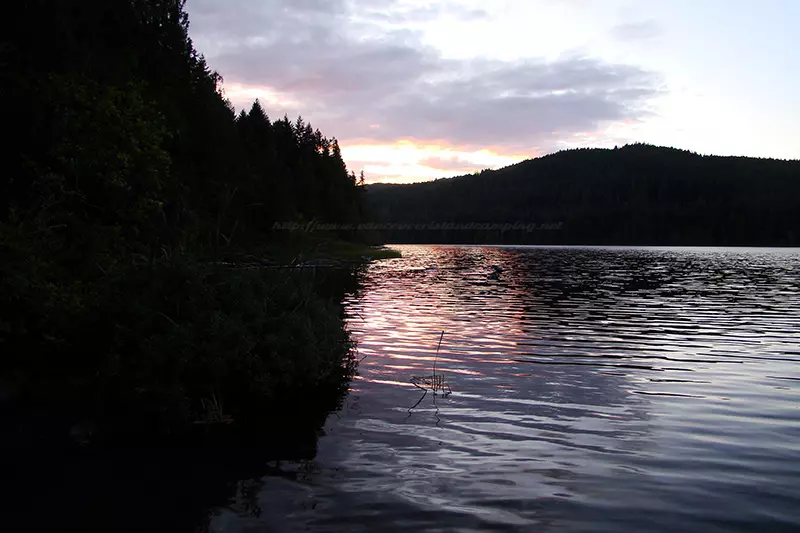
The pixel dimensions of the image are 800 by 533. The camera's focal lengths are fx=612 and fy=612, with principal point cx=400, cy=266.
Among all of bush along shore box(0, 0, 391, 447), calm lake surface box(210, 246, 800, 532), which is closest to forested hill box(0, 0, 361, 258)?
bush along shore box(0, 0, 391, 447)

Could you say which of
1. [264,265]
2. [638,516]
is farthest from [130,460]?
[638,516]

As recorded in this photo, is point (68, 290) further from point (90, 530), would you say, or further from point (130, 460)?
point (90, 530)

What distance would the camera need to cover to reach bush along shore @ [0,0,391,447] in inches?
484

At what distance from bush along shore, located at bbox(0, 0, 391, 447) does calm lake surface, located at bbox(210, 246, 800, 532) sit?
6.92 ft

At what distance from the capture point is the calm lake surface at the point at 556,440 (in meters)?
8.59

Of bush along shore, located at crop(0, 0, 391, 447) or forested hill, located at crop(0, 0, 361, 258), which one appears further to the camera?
forested hill, located at crop(0, 0, 361, 258)

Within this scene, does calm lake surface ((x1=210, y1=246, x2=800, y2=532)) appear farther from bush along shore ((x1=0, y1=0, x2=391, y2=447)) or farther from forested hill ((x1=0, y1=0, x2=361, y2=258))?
forested hill ((x1=0, y1=0, x2=361, y2=258))

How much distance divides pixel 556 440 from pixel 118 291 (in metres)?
9.76

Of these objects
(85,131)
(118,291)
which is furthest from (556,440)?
(85,131)

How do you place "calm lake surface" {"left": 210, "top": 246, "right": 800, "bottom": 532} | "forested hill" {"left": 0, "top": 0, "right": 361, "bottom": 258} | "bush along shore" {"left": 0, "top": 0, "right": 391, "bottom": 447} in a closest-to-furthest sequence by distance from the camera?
"calm lake surface" {"left": 210, "top": 246, "right": 800, "bottom": 532}
"bush along shore" {"left": 0, "top": 0, "right": 391, "bottom": 447}
"forested hill" {"left": 0, "top": 0, "right": 361, "bottom": 258}

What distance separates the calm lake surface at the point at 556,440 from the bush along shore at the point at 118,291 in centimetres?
211

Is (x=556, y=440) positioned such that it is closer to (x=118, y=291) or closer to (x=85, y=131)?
(x=118, y=291)

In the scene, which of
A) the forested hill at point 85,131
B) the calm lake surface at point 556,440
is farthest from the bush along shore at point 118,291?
the calm lake surface at point 556,440

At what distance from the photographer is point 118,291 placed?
13.4m
